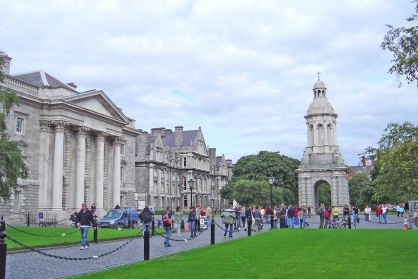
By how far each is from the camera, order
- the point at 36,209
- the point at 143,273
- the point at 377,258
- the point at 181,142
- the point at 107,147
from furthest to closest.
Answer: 1. the point at 181,142
2. the point at 107,147
3. the point at 36,209
4. the point at 377,258
5. the point at 143,273

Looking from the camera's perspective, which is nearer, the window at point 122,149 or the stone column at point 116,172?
the stone column at point 116,172

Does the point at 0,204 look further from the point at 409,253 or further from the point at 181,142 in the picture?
the point at 181,142

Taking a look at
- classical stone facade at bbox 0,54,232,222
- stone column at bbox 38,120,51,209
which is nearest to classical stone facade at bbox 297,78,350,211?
classical stone facade at bbox 0,54,232,222

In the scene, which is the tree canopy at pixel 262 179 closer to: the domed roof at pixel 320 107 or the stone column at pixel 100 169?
the domed roof at pixel 320 107

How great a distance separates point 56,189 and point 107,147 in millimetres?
12280

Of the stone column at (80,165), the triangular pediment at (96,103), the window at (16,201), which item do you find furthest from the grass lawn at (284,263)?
the triangular pediment at (96,103)

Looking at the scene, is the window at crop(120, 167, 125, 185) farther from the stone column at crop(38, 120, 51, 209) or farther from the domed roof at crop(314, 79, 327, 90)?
the domed roof at crop(314, 79, 327, 90)

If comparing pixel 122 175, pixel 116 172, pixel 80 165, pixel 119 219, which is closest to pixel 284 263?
pixel 119 219

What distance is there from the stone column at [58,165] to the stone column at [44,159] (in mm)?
768

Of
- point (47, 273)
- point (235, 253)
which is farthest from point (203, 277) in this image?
point (235, 253)

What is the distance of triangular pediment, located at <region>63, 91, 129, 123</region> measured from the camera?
52031 millimetres

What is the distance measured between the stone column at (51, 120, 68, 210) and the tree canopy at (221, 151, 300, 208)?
44.8 meters

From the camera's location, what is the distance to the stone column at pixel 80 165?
5259 cm

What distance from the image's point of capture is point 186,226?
38.0 metres
